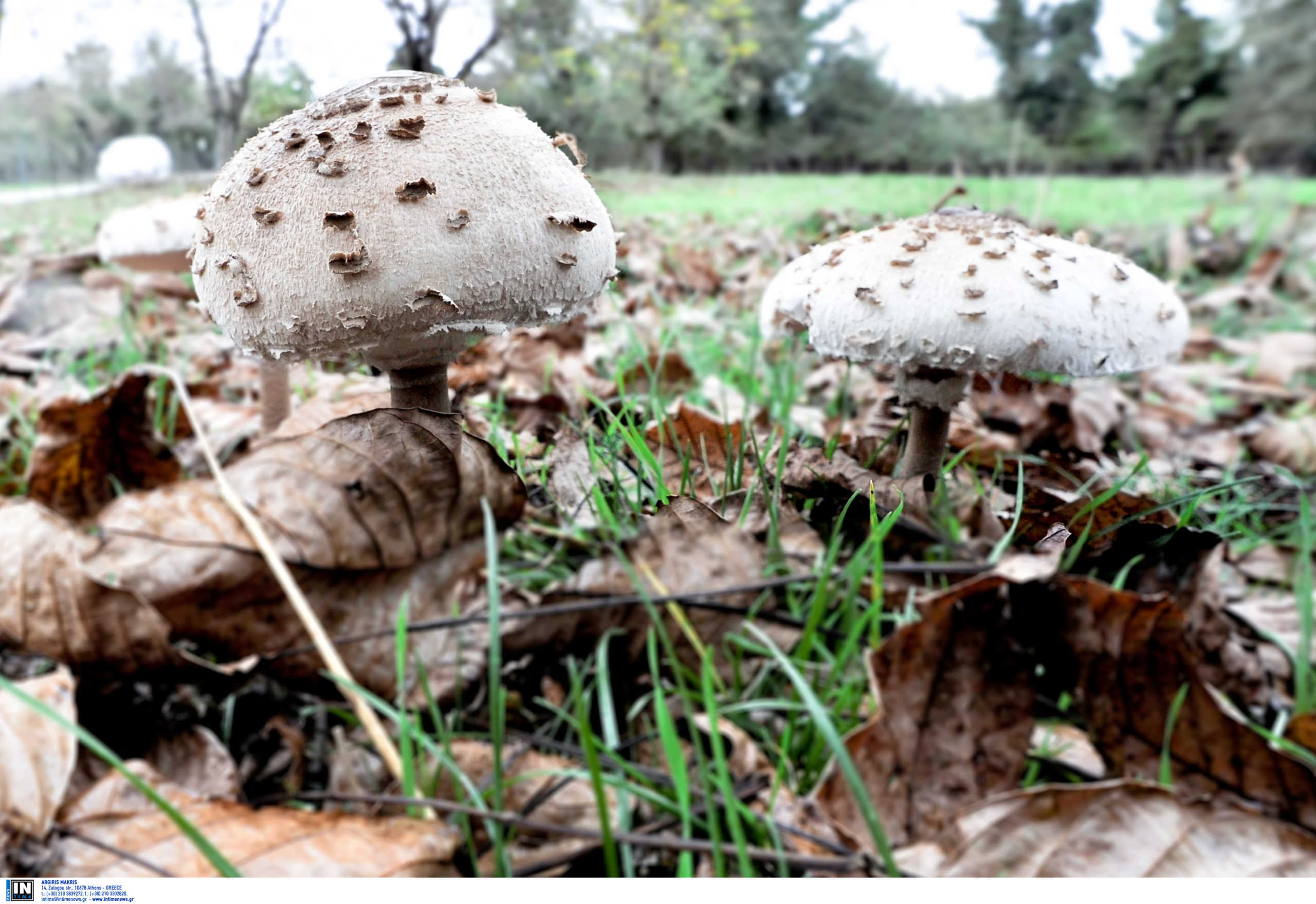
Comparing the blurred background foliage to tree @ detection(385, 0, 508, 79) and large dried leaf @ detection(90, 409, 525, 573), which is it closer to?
tree @ detection(385, 0, 508, 79)

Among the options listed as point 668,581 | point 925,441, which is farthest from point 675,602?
point 925,441

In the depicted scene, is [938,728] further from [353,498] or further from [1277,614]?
[353,498]

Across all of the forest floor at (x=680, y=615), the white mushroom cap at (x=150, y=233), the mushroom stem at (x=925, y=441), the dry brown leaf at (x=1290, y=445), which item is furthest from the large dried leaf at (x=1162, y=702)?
the white mushroom cap at (x=150, y=233)

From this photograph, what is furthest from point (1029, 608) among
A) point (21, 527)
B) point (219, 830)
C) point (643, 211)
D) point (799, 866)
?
point (21, 527)

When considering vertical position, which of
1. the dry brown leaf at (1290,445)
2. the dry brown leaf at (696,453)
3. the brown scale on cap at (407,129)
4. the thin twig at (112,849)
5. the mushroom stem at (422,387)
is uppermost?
the brown scale on cap at (407,129)

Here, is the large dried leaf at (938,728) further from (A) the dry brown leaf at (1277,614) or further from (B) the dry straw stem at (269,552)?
(B) the dry straw stem at (269,552)

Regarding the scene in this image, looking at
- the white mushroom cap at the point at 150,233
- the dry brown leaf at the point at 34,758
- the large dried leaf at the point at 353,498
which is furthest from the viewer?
the white mushroom cap at the point at 150,233
